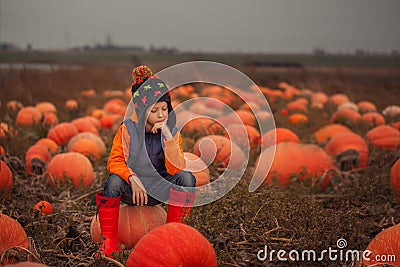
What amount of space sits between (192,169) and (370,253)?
1.84 m

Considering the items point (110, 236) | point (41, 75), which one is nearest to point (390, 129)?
point (110, 236)

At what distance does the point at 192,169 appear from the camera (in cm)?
414

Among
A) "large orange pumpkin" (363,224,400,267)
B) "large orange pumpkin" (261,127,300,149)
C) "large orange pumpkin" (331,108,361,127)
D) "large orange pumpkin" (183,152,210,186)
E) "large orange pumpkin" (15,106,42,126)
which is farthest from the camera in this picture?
"large orange pumpkin" (331,108,361,127)

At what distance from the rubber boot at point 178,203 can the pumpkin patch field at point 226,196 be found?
0.29 ft

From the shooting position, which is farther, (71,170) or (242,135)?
(242,135)

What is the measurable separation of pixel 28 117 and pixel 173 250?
19.3 ft

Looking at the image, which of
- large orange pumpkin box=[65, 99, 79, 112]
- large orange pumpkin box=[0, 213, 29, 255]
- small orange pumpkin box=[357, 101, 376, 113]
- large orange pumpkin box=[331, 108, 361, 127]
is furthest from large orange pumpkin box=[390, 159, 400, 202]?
large orange pumpkin box=[65, 99, 79, 112]

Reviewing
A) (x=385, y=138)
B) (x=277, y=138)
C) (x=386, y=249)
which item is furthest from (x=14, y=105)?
(x=386, y=249)

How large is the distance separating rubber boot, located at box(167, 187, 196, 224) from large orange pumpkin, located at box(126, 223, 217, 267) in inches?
24.7

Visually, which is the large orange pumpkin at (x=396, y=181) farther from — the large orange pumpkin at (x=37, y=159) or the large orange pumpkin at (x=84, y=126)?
the large orange pumpkin at (x=84, y=126)

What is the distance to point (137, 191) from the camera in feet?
10.1

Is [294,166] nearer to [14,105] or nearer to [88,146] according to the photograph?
[88,146]

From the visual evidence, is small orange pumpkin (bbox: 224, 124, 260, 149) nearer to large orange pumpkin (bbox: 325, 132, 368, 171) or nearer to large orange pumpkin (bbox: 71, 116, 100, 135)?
large orange pumpkin (bbox: 325, 132, 368, 171)

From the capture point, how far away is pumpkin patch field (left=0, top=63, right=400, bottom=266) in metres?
2.85
